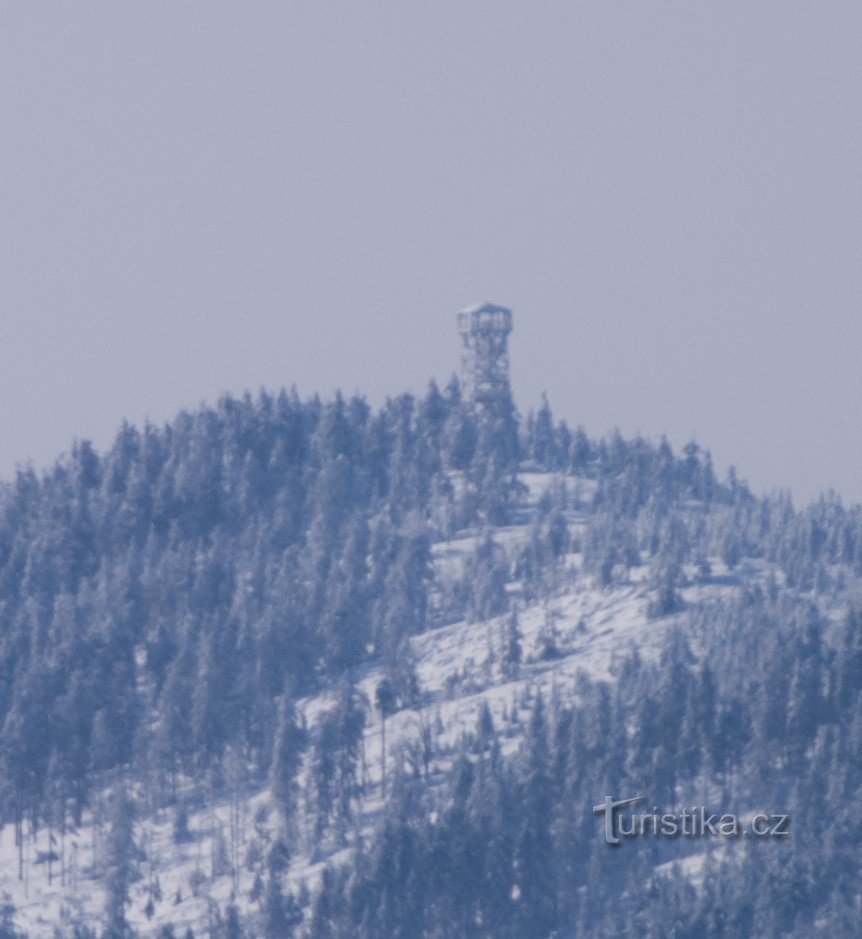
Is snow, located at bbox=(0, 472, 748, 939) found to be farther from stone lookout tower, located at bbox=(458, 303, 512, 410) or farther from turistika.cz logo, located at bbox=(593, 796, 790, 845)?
stone lookout tower, located at bbox=(458, 303, 512, 410)

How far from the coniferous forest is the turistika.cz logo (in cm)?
64

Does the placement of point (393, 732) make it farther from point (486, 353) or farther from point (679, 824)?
point (486, 353)

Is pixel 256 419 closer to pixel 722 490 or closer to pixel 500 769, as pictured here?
pixel 722 490

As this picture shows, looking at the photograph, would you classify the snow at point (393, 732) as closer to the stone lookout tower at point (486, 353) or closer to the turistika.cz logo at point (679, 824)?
the turistika.cz logo at point (679, 824)

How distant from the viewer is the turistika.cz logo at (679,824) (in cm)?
12200

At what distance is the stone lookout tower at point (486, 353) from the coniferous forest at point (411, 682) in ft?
5.25

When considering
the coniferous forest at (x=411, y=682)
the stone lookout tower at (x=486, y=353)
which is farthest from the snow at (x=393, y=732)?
the stone lookout tower at (x=486, y=353)

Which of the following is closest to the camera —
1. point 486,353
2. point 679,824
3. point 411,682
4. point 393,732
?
point 679,824

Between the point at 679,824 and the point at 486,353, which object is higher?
the point at 486,353

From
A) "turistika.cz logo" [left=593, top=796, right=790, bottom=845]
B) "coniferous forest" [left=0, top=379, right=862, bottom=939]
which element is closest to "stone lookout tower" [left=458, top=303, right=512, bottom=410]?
"coniferous forest" [left=0, top=379, right=862, bottom=939]

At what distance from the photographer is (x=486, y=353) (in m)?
188


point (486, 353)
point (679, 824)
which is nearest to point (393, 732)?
point (679, 824)

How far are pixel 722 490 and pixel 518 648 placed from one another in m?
47.0

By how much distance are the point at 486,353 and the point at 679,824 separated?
68475 mm
